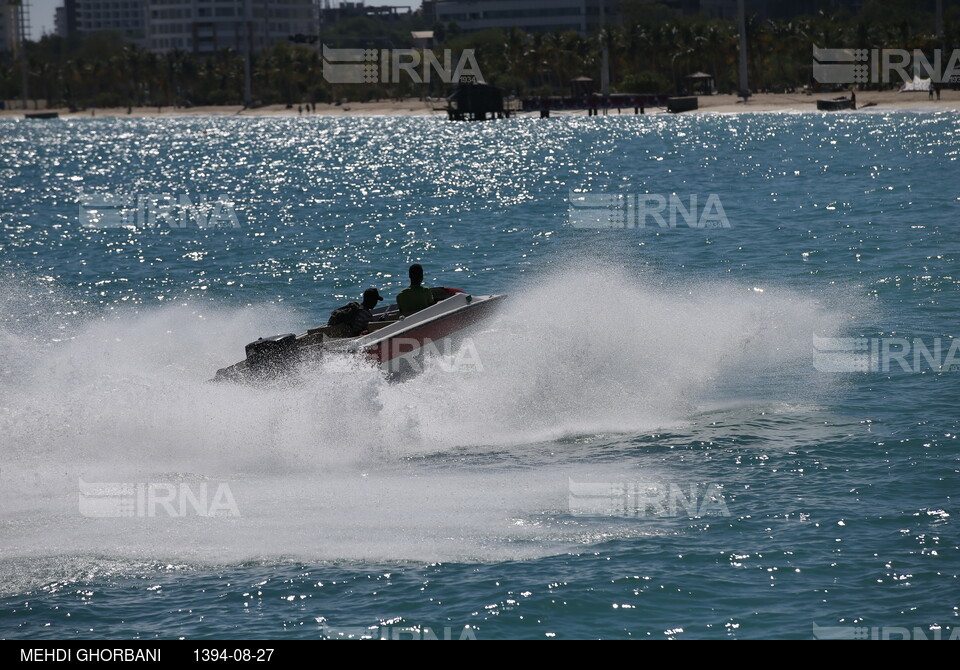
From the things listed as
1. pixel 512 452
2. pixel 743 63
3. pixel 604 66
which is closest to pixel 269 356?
pixel 512 452

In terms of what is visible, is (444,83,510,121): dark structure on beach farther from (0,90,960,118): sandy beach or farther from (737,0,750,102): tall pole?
(737,0,750,102): tall pole

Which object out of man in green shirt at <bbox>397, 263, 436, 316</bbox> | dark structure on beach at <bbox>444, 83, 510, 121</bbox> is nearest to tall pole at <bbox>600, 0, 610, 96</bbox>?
dark structure on beach at <bbox>444, 83, 510, 121</bbox>

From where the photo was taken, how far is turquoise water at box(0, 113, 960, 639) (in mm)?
10500

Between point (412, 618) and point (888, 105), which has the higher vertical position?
point (888, 105)

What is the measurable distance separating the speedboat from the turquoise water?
1.08 ft

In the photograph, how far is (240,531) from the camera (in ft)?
38.9

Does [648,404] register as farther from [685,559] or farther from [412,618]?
[412,618]

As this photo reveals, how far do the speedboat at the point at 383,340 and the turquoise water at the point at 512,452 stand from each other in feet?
1.08

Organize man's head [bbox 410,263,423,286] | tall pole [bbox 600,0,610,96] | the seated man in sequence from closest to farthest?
the seated man, man's head [bbox 410,263,423,286], tall pole [bbox 600,0,610,96]

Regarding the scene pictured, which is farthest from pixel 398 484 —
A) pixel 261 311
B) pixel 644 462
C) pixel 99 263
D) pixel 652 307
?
pixel 99 263

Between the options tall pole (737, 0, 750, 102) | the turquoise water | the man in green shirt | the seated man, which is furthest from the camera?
tall pole (737, 0, 750, 102)

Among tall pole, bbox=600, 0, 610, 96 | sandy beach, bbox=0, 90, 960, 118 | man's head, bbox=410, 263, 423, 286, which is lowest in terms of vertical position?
man's head, bbox=410, 263, 423, 286
